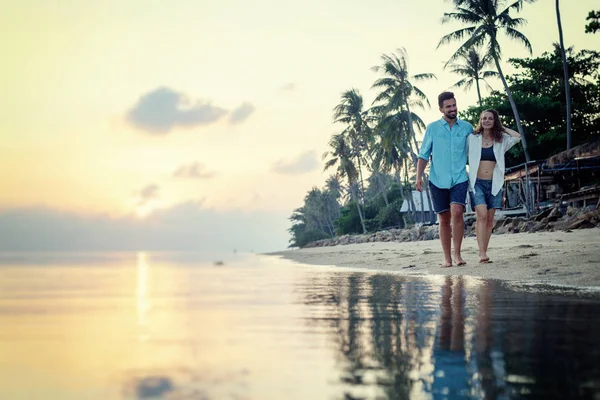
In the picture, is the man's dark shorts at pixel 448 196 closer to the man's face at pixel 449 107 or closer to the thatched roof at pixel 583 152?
the man's face at pixel 449 107

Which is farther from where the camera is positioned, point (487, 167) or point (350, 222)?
point (350, 222)

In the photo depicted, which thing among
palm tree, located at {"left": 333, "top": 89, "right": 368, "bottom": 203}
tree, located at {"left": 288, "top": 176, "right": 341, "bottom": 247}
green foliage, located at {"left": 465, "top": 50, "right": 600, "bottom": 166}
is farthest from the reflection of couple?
tree, located at {"left": 288, "top": 176, "right": 341, "bottom": 247}

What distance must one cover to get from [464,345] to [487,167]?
5947 millimetres

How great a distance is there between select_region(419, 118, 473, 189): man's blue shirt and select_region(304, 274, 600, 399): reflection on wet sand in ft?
13.3

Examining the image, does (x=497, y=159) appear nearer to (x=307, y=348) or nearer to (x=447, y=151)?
(x=447, y=151)

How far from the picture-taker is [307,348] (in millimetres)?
1911

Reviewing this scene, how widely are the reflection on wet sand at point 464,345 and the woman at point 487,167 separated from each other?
3.98 metres

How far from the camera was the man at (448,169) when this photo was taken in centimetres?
749

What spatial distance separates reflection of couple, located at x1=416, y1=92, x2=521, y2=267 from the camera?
24.5 ft

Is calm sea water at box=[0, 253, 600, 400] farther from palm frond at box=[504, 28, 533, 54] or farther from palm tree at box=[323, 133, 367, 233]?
palm tree at box=[323, 133, 367, 233]

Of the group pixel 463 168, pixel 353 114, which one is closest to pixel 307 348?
pixel 463 168

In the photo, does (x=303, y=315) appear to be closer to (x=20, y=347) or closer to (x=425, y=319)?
(x=425, y=319)

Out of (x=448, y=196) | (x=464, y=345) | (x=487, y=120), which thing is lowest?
(x=464, y=345)

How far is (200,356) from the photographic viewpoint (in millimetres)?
1760
